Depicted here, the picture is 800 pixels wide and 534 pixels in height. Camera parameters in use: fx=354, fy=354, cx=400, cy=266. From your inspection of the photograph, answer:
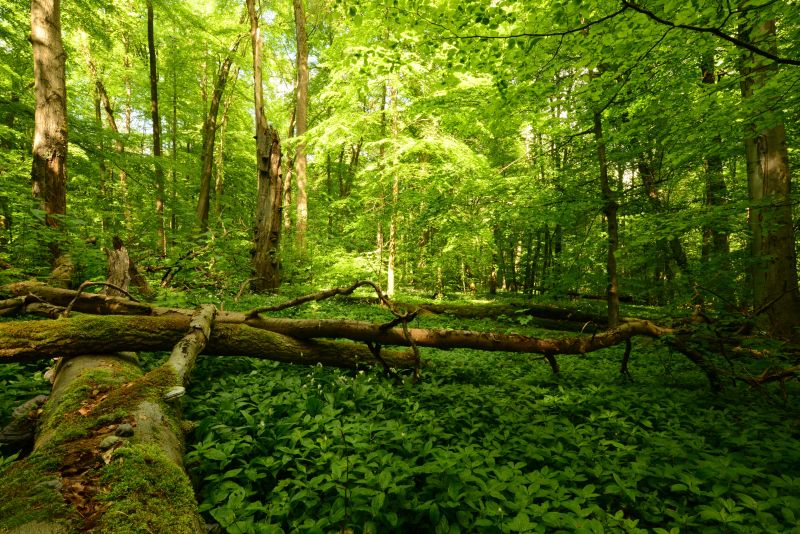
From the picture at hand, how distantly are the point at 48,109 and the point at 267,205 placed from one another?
536 cm

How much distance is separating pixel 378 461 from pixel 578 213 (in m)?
8.82

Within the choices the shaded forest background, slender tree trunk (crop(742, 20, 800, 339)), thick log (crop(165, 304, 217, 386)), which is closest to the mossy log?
thick log (crop(165, 304, 217, 386))

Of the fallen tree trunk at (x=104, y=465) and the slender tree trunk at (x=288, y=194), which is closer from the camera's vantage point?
the fallen tree trunk at (x=104, y=465)

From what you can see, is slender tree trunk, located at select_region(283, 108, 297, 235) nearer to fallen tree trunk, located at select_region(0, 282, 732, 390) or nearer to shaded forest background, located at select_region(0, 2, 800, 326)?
shaded forest background, located at select_region(0, 2, 800, 326)

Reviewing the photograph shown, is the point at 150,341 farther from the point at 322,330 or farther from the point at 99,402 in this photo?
the point at 322,330

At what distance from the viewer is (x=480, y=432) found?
11.5ft

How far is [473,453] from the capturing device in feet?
9.07

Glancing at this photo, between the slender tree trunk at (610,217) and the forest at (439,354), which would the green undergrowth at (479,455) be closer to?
the forest at (439,354)

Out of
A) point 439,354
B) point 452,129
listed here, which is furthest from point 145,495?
point 452,129

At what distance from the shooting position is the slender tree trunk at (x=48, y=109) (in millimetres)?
6445

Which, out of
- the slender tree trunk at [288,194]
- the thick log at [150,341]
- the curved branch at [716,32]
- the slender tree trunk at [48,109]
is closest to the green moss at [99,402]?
the thick log at [150,341]

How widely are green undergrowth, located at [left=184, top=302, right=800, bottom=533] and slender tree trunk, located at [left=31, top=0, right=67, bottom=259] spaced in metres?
5.10

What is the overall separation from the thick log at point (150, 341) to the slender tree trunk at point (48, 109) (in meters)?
4.41

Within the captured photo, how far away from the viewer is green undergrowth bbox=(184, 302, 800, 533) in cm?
217
